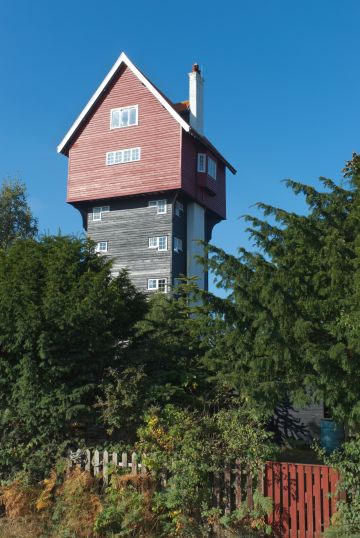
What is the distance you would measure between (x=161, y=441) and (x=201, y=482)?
98 centimetres

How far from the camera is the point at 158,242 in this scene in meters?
38.6

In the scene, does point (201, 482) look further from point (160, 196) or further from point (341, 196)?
point (160, 196)

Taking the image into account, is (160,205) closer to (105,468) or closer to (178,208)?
(178,208)

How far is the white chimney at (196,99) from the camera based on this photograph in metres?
40.9

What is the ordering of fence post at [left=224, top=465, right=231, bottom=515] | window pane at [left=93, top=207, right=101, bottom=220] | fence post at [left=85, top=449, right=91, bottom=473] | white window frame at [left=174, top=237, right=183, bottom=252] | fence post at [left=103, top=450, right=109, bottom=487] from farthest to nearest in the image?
window pane at [left=93, top=207, right=101, bottom=220] → white window frame at [left=174, top=237, right=183, bottom=252] → fence post at [left=85, top=449, right=91, bottom=473] → fence post at [left=103, top=450, right=109, bottom=487] → fence post at [left=224, top=465, right=231, bottom=515]

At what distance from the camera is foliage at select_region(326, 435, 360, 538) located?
862cm

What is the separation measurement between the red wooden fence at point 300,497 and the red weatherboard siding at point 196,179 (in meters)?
29.5

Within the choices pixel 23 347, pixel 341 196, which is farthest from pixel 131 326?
pixel 341 196

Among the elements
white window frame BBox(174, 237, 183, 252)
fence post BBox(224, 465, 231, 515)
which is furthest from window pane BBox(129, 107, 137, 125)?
fence post BBox(224, 465, 231, 515)

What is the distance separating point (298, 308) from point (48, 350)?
187 inches

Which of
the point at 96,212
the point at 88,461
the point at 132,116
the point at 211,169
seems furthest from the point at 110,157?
the point at 88,461

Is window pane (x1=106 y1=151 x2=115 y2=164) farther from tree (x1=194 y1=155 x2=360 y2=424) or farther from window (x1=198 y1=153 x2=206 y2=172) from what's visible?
tree (x1=194 y1=155 x2=360 y2=424)

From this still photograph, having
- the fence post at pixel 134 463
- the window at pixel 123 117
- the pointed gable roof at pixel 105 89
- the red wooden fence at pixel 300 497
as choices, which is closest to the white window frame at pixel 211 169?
the pointed gable roof at pixel 105 89

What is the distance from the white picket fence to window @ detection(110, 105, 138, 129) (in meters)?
31.2
